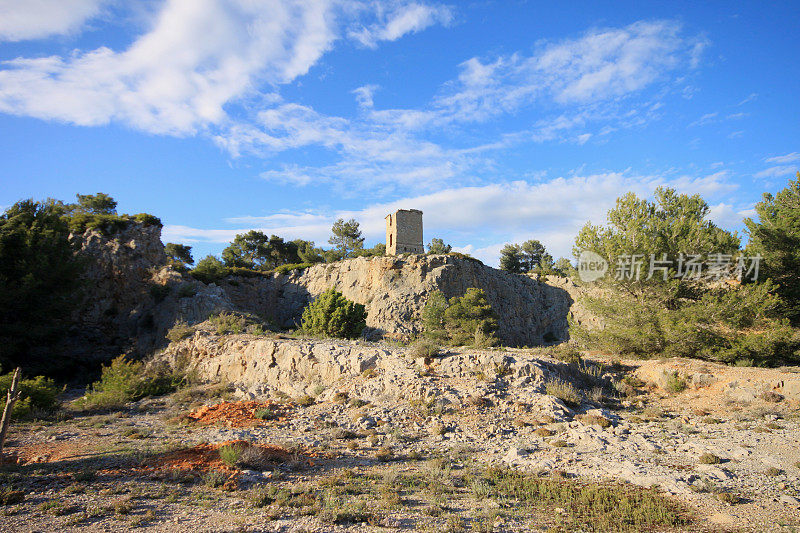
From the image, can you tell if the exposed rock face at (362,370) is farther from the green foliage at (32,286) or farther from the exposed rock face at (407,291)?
the exposed rock face at (407,291)

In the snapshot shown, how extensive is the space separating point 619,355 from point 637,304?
6.86 feet

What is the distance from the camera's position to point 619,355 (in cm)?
1555

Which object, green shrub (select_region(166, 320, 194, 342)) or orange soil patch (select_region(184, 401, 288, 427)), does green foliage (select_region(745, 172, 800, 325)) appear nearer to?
orange soil patch (select_region(184, 401, 288, 427))

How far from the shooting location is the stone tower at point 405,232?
41.5m

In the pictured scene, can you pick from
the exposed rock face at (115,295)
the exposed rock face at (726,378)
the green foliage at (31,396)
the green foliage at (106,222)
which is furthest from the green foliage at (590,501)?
the green foliage at (106,222)

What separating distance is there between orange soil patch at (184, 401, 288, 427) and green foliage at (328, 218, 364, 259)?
42371 millimetres

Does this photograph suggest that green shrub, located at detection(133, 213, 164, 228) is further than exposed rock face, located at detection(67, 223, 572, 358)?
Yes

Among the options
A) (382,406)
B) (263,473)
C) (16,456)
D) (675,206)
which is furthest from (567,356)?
(16,456)

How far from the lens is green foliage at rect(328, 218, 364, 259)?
54.7 meters

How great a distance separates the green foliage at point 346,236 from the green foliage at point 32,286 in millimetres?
35531

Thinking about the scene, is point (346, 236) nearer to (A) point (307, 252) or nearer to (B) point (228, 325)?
(A) point (307, 252)

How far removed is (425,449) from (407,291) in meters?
25.0

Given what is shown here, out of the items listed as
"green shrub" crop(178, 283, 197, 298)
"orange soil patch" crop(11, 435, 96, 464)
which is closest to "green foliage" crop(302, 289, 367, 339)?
"green shrub" crop(178, 283, 197, 298)

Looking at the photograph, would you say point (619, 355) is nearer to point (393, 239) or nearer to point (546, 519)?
point (546, 519)
